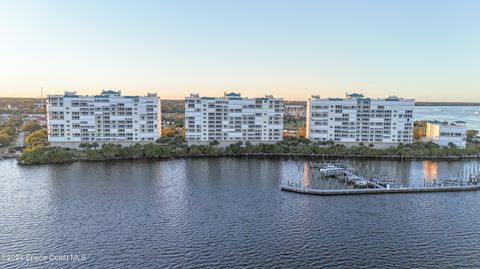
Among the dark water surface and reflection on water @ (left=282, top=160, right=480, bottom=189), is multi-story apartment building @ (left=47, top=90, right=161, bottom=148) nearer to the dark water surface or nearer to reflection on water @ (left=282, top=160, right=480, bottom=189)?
the dark water surface

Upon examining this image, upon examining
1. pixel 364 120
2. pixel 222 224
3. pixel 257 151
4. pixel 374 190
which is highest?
pixel 364 120

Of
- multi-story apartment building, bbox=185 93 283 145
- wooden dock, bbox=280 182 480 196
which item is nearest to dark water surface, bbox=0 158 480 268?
wooden dock, bbox=280 182 480 196

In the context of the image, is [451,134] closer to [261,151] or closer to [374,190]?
[261,151]

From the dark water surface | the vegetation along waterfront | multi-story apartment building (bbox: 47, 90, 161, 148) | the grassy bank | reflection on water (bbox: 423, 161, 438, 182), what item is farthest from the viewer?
multi-story apartment building (bbox: 47, 90, 161, 148)

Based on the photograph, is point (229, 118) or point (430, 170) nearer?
point (430, 170)

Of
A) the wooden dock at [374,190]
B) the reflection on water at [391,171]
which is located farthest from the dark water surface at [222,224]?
the reflection on water at [391,171]

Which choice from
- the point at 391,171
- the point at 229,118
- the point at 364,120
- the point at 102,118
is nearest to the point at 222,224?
the point at 391,171

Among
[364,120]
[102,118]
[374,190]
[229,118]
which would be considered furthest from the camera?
[364,120]
